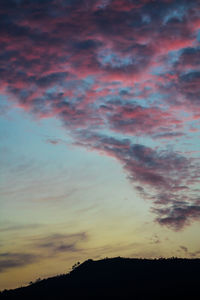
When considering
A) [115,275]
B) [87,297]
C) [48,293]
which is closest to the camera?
[87,297]

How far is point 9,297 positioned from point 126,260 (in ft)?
83.8

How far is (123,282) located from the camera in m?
60.1

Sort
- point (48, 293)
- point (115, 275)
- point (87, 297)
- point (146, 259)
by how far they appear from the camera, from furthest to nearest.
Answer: point (146, 259)
point (115, 275)
point (48, 293)
point (87, 297)

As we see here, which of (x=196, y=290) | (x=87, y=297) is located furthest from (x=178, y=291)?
(x=87, y=297)

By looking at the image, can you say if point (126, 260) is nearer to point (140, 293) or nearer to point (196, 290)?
point (140, 293)

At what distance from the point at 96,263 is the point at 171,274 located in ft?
62.6

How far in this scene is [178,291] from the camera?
50.0 meters

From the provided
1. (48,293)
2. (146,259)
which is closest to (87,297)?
(48,293)

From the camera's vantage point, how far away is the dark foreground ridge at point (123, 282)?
51969mm

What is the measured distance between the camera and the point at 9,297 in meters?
59.6

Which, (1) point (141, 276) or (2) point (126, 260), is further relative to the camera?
(2) point (126, 260)

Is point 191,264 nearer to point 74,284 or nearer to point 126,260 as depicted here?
point 126,260

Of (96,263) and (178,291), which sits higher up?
(96,263)

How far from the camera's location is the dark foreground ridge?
171ft
